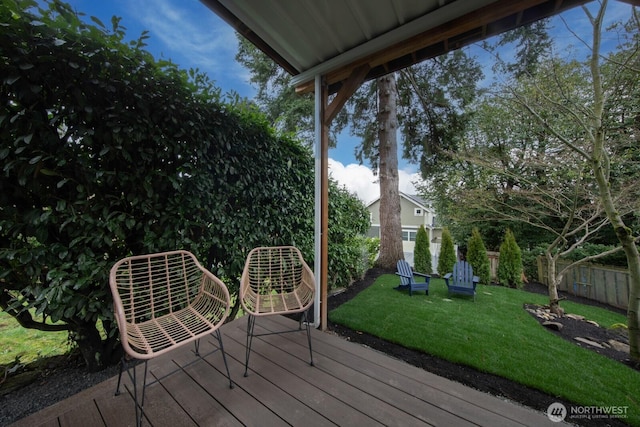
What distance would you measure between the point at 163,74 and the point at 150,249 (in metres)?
1.24

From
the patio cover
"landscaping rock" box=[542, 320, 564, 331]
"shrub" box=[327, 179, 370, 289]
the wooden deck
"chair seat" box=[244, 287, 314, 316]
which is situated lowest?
"landscaping rock" box=[542, 320, 564, 331]

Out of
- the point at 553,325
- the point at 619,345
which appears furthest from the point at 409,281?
the point at 619,345

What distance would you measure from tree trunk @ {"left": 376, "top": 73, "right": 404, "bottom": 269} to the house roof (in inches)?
139

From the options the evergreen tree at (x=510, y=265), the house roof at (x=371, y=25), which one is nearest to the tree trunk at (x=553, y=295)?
the evergreen tree at (x=510, y=265)

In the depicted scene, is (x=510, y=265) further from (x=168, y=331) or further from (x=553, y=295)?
(x=168, y=331)

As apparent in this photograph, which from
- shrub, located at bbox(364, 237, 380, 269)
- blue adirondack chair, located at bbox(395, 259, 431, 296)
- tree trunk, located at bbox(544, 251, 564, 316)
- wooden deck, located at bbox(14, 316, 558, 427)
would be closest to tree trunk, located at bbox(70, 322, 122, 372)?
wooden deck, located at bbox(14, 316, 558, 427)

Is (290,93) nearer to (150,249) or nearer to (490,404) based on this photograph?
(150,249)

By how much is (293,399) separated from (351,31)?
275cm

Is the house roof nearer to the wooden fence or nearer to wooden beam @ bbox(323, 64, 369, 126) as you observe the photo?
wooden beam @ bbox(323, 64, 369, 126)

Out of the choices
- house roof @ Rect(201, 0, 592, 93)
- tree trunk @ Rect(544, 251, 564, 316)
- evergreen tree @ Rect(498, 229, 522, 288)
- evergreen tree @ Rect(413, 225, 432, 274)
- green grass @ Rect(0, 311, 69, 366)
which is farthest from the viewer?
evergreen tree @ Rect(413, 225, 432, 274)

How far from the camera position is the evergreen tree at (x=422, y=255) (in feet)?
18.2

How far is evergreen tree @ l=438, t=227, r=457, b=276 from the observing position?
17.1ft

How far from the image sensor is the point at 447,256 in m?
5.27

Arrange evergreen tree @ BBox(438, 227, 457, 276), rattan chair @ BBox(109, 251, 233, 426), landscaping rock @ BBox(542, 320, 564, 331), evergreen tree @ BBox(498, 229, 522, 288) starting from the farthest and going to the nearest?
evergreen tree @ BBox(438, 227, 457, 276) → evergreen tree @ BBox(498, 229, 522, 288) → landscaping rock @ BBox(542, 320, 564, 331) → rattan chair @ BBox(109, 251, 233, 426)
